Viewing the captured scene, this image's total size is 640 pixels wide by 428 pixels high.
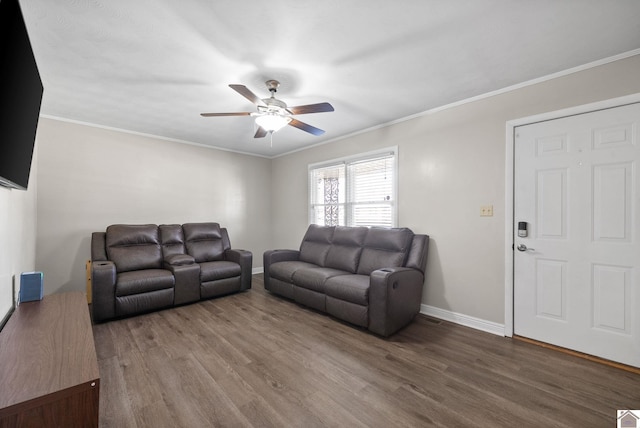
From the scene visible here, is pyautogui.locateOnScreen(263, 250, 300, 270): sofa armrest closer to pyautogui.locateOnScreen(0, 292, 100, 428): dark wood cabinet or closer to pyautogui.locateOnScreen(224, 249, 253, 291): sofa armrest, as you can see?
pyautogui.locateOnScreen(224, 249, 253, 291): sofa armrest

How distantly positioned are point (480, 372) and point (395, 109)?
283 cm

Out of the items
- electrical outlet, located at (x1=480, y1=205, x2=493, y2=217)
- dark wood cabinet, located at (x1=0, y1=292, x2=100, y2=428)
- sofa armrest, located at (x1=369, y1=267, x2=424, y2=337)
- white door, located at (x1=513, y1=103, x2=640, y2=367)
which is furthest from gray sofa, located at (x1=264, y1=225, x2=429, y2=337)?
dark wood cabinet, located at (x1=0, y1=292, x2=100, y2=428)

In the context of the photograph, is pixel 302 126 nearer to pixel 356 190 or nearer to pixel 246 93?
pixel 246 93

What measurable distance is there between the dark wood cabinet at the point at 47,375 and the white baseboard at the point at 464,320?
3207 mm

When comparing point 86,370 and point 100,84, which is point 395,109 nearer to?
point 100,84

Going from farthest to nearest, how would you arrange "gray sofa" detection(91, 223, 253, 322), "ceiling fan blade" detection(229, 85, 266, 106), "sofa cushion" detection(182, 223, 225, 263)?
"sofa cushion" detection(182, 223, 225, 263), "gray sofa" detection(91, 223, 253, 322), "ceiling fan blade" detection(229, 85, 266, 106)

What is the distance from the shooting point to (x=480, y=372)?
2121mm

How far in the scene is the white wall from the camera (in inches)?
68.9

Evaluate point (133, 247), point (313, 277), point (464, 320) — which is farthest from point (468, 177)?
point (133, 247)

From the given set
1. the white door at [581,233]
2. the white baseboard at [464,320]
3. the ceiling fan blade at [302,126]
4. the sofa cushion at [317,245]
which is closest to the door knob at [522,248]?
the white door at [581,233]

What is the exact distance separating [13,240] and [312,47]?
9.15 ft

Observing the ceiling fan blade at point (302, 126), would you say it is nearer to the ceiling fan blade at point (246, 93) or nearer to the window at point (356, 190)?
the ceiling fan blade at point (246, 93)

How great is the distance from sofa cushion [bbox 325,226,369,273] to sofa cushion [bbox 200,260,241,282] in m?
1.42

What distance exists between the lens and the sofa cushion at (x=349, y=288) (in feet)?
9.24
